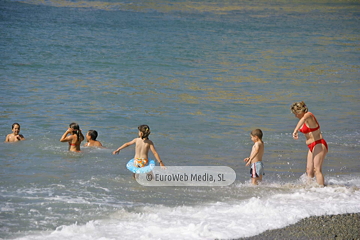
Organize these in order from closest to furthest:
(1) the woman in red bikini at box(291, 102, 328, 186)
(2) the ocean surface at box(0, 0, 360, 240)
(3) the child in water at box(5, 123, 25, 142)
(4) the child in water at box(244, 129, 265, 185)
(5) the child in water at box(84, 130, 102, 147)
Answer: (2) the ocean surface at box(0, 0, 360, 240)
(1) the woman in red bikini at box(291, 102, 328, 186)
(4) the child in water at box(244, 129, 265, 185)
(5) the child in water at box(84, 130, 102, 147)
(3) the child in water at box(5, 123, 25, 142)

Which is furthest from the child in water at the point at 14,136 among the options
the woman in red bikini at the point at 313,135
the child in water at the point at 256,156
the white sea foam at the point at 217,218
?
the woman in red bikini at the point at 313,135

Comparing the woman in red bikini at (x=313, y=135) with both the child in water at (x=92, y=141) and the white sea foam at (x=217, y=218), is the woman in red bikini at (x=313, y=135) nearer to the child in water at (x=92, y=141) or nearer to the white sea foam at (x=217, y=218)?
the white sea foam at (x=217, y=218)

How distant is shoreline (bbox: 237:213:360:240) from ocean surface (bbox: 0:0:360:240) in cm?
18

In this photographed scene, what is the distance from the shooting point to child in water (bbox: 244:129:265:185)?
8453 millimetres

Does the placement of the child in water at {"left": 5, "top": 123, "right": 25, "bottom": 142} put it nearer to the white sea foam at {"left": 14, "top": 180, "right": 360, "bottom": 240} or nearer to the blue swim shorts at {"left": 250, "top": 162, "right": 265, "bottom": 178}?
the white sea foam at {"left": 14, "top": 180, "right": 360, "bottom": 240}

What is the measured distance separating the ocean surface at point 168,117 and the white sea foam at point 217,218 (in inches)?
1.0

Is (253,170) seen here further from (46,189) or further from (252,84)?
(252,84)

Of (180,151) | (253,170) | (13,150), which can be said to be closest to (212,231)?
(253,170)

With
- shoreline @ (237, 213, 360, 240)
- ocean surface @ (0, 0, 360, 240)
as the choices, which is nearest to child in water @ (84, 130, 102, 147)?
ocean surface @ (0, 0, 360, 240)

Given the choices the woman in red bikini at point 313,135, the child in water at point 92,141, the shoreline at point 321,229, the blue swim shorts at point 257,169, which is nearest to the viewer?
the shoreline at point 321,229

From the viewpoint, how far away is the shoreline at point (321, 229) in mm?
6129

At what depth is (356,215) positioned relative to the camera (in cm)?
687

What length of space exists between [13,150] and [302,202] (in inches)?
268

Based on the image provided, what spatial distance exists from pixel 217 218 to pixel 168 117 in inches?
330
